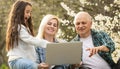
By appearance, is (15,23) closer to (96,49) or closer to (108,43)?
(96,49)

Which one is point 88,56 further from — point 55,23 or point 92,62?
point 55,23

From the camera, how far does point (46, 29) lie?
5.54m

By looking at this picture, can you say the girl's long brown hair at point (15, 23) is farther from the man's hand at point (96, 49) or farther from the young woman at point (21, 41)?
the man's hand at point (96, 49)

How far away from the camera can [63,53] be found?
5.17 metres

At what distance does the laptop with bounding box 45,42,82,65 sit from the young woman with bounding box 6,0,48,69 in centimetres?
12

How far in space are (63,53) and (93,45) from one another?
628 mm

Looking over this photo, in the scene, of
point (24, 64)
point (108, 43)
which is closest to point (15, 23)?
point (24, 64)

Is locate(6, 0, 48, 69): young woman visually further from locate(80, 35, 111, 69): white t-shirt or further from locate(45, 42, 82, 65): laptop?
locate(80, 35, 111, 69): white t-shirt

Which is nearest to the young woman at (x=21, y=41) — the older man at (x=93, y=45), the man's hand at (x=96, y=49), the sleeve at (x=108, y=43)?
the man's hand at (x=96, y=49)

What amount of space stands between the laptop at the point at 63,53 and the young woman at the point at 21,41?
0.12 meters

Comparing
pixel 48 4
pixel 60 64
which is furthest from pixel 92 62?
pixel 48 4

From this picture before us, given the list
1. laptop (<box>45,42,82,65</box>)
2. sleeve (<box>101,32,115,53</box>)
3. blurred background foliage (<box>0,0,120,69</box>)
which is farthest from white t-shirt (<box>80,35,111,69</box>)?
blurred background foliage (<box>0,0,120,69</box>)

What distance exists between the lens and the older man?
5.57 meters

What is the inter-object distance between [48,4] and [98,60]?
22.0ft
